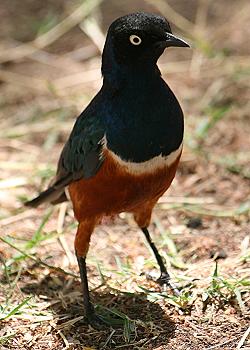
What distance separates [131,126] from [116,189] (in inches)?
14.6

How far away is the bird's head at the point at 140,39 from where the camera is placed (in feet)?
14.3

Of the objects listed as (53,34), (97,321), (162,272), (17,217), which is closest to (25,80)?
(53,34)

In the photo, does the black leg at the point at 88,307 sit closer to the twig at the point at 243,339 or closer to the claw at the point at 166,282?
the claw at the point at 166,282

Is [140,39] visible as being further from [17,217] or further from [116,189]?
[17,217]

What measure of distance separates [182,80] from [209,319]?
12.1 feet

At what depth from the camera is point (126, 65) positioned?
4531 mm

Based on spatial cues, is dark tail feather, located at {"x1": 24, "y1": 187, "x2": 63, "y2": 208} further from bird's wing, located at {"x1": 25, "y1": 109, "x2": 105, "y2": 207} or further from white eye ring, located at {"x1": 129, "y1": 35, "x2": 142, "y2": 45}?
white eye ring, located at {"x1": 129, "y1": 35, "x2": 142, "y2": 45}

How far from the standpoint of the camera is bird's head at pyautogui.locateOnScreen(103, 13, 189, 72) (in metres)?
4.34

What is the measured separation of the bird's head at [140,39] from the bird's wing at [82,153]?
1.36 ft

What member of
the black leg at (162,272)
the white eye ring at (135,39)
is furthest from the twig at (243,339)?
the white eye ring at (135,39)

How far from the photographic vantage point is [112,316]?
15.8 feet

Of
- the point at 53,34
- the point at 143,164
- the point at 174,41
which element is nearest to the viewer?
the point at 174,41

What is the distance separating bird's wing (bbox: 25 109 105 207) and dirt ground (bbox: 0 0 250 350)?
1.87 feet

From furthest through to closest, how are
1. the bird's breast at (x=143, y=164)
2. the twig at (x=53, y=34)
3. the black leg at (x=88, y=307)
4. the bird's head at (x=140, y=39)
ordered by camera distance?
the twig at (x=53, y=34), the black leg at (x=88, y=307), the bird's breast at (x=143, y=164), the bird's head at (x=140, y=39)
